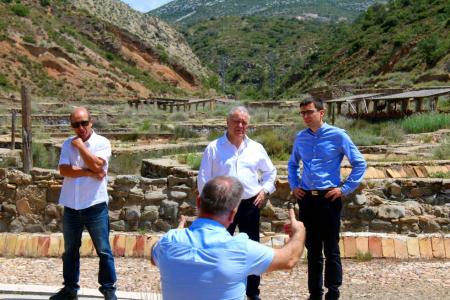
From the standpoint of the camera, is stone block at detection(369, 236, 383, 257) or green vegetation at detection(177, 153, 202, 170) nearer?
stone block at detection(369, 236, 383, 257)

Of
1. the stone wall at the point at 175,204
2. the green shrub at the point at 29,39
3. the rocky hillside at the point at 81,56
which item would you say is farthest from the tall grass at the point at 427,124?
the green shrub at the point at 29,39

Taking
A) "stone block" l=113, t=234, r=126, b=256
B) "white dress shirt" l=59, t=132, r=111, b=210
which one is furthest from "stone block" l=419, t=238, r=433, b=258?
"white dress shirt" l=59, t=132, r=111, b=210

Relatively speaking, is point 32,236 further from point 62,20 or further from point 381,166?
point 62,20

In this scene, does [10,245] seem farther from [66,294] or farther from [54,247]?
[66,294]

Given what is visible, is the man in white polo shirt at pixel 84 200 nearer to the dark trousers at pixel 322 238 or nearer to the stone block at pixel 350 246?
the dark trousers at pixel 322 238

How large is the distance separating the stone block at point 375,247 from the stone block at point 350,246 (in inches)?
6.8

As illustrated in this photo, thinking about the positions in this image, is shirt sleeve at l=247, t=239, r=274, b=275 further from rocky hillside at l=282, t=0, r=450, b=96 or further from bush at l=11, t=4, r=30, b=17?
bush at l=11, t=4, r=30, b=17

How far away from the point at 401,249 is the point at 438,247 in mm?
376

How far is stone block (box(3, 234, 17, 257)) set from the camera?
6.82 m

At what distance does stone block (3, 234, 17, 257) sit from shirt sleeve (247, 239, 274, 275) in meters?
4.52

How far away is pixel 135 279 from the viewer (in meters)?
5.96

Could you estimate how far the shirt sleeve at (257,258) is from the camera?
2967mm

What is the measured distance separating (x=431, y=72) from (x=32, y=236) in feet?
121

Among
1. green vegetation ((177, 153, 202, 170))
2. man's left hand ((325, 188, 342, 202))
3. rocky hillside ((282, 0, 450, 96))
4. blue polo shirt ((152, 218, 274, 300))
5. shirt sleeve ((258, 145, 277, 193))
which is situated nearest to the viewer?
blue polo shirt ((152, 218, 274, 300))
